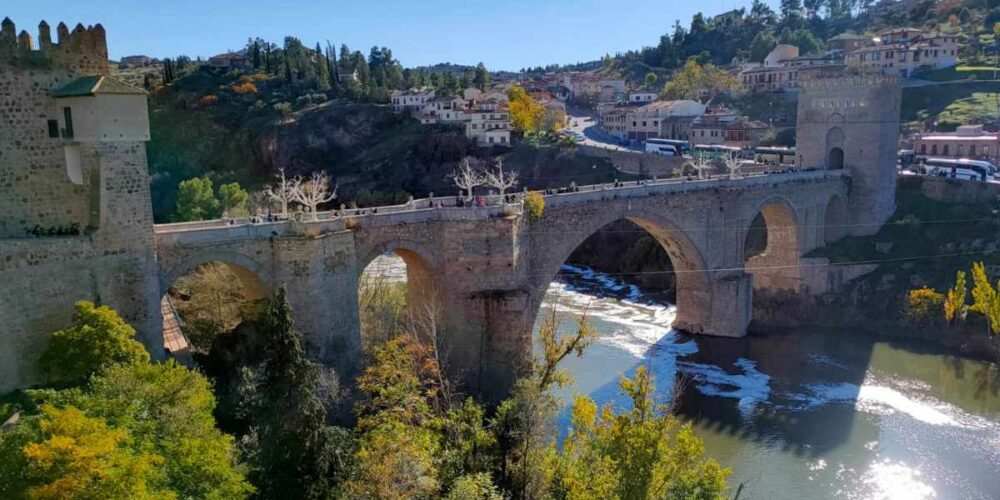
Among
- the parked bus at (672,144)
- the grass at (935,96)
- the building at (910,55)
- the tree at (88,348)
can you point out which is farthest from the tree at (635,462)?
the building at (910,55)

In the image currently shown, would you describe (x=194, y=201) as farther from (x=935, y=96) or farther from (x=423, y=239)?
(x=935, y=96)

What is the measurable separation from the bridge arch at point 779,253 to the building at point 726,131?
24.4m

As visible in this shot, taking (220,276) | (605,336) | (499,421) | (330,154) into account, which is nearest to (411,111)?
(330,154)

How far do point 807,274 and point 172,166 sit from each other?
68437 mm

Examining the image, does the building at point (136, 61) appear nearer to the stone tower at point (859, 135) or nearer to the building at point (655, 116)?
the building at point (655, 116)

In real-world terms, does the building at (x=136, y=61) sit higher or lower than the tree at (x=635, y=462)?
higher

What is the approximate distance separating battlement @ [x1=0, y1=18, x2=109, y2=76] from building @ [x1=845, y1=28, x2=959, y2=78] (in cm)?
7705

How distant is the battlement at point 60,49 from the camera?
62.1 feet

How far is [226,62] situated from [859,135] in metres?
89.9

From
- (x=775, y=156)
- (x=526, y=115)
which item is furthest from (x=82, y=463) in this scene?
(x=526, y=115)

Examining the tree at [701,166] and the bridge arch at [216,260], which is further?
the tree at [701,166]

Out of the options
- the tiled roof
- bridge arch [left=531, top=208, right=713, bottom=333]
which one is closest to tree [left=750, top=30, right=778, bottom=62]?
bridge arch [left=531, top=208, right=713, bottom=333]

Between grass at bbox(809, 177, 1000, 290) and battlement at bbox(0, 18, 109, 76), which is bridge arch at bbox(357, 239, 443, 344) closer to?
battlement at bbox(0, 18, 109, 76)

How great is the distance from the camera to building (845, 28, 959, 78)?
262 ft
